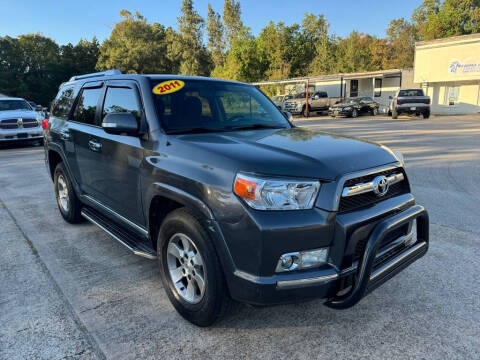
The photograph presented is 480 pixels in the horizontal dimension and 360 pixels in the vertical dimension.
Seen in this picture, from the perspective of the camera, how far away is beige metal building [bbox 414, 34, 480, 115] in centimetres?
2709

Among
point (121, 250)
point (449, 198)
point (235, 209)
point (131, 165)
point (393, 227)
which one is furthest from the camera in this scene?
point (449, 198)

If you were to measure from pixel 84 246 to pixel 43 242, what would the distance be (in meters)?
0.56

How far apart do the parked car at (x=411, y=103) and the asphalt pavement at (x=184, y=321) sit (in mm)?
20566

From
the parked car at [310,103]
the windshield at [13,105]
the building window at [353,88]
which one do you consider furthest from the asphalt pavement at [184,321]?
Result: the building window at [353,88]

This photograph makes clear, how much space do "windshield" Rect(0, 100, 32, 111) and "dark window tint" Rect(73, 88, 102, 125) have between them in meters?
11.6

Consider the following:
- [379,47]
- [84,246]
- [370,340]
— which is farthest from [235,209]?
[379,47]

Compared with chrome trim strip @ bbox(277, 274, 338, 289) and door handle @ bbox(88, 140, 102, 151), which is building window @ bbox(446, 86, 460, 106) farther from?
chrome trim strip @ bbox(277, 274, 338, 289)

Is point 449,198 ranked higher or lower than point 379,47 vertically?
lower

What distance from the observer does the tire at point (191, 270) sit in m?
2.39

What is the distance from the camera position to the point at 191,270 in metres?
2.67

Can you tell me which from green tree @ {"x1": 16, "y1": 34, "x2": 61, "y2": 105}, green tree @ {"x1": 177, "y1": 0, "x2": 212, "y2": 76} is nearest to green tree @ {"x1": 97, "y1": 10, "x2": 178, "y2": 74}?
green tree @ {"x1": 177, "y1": 0, "x2": 212, "y2": 76}

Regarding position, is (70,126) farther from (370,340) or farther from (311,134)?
(370,340)

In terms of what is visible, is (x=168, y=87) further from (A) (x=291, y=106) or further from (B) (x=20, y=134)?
(A) (x=291, y=106)

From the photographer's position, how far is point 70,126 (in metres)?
4.52
